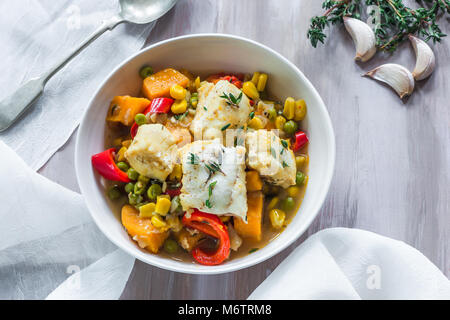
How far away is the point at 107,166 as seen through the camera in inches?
92.3

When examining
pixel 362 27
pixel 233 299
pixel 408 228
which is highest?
pixel 362 27

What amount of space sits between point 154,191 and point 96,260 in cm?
79

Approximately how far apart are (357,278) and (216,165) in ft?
4.14

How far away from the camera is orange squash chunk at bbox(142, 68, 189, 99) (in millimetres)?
2422

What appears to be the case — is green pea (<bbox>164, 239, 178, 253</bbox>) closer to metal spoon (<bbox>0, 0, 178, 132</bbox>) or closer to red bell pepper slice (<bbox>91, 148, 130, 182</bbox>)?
red bell pepper slice (<bbox>91, 148, 130, 182</bbox>)

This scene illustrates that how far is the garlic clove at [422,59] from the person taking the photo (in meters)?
2.73

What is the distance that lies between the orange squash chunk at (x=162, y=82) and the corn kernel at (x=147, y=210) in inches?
25.9

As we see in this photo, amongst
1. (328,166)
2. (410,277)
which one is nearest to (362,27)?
(328,166)

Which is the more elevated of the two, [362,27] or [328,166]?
[362,27]

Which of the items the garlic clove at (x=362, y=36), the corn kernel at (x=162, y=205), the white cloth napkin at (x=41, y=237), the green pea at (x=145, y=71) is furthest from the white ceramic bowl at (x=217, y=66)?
the garlic clove at (x=362, y=36)

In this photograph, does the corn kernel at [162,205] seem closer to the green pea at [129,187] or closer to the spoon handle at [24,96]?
the green pea at [129,187]

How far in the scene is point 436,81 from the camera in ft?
9.25

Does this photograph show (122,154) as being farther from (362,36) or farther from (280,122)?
(362,36)

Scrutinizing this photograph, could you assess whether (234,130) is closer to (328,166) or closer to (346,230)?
(328,166)
